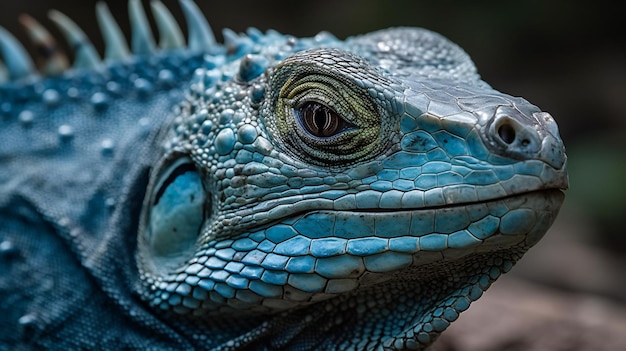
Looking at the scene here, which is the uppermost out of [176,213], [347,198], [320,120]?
[320,120]

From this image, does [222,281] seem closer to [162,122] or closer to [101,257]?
[101,257]

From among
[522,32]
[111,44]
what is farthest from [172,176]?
[522,32]

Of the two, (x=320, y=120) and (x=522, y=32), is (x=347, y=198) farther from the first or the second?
(x=522, y=32)

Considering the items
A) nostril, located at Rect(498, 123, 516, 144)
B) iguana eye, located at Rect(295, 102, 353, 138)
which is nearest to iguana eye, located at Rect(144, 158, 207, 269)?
iguana eye, located at Rect(295, 102, 353, 138)

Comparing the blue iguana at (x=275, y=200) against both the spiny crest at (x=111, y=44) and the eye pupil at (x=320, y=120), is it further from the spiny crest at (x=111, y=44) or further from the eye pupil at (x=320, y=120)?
the spiny crest at (x=111, y=44)

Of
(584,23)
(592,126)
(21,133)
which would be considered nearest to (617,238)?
(592,126)

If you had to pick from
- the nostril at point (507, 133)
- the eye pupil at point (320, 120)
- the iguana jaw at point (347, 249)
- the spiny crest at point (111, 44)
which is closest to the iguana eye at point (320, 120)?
the eye pupil at point (320, 120)
